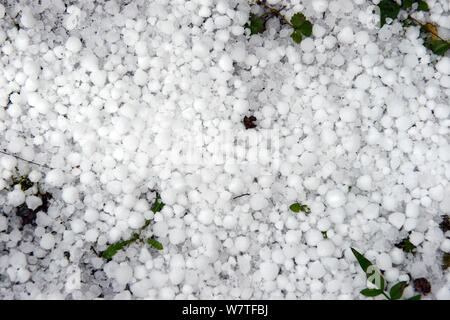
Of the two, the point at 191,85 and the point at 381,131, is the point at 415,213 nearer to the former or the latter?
the point at 381,131

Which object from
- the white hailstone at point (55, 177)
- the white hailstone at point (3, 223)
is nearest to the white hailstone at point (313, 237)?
the white hailstone at point (55, 177)

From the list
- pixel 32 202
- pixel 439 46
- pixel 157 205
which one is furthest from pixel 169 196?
pixel 439 46

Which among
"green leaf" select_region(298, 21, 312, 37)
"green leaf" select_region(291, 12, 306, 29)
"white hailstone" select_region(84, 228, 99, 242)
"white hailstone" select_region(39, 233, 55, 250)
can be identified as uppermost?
"green leaf" select_region(291, 12, 306, 29)

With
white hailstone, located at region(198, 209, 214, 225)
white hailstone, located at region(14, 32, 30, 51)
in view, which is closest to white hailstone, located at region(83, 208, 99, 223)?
white hailstone, located at region(198, 209, 214, 225)

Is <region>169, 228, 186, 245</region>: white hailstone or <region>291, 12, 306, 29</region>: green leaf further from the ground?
<region>291, 12, 306, 29</region>: green leaf

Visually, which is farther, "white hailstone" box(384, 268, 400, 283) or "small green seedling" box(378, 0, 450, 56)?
"small green seedling" box(378, 0, 450, 56)

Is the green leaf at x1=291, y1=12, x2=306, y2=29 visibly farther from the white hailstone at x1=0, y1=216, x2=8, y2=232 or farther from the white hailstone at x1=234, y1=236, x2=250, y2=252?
the white hailstone at x1=0, y1=216, x2=8, y2=232

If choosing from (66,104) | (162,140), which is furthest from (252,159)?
(66,104)

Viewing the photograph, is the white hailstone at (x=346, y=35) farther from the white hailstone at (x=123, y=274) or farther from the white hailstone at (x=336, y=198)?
the white hailstone at (x=123, y=274)

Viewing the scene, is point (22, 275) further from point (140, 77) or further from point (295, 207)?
point (295, 207)
